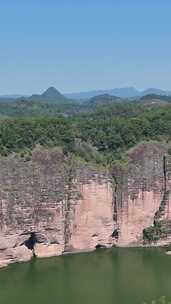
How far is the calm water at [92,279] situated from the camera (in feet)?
55.7

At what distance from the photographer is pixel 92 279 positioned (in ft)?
61.4

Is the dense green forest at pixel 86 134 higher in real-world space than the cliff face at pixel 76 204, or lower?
higher

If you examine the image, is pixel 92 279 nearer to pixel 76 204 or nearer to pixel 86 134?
pixel 76 204

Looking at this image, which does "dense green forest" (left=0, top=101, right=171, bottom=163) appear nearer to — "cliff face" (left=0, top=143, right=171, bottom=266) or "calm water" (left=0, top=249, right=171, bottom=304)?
"cliff face" (left=0, top=143, right=171, bottom=266)

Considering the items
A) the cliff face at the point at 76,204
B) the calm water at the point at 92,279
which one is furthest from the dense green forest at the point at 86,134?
the calm water at the point at 92,279

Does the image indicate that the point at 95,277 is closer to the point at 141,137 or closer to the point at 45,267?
the point at 45,267

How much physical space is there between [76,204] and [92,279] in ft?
12.0

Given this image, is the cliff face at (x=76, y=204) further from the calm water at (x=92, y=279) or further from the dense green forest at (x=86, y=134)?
the dense green forest at (x=86, y=134)

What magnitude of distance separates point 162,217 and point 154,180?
152cm

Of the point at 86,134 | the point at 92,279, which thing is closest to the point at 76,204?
the point at 92,279

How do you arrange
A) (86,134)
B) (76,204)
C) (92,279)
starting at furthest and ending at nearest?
1. (86,134)
2. (76,204)
3. (92,279)

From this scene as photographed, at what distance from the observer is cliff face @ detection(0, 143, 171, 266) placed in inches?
811

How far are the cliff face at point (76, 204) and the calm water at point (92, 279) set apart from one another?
64cm

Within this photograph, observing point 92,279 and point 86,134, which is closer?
point 92,279
